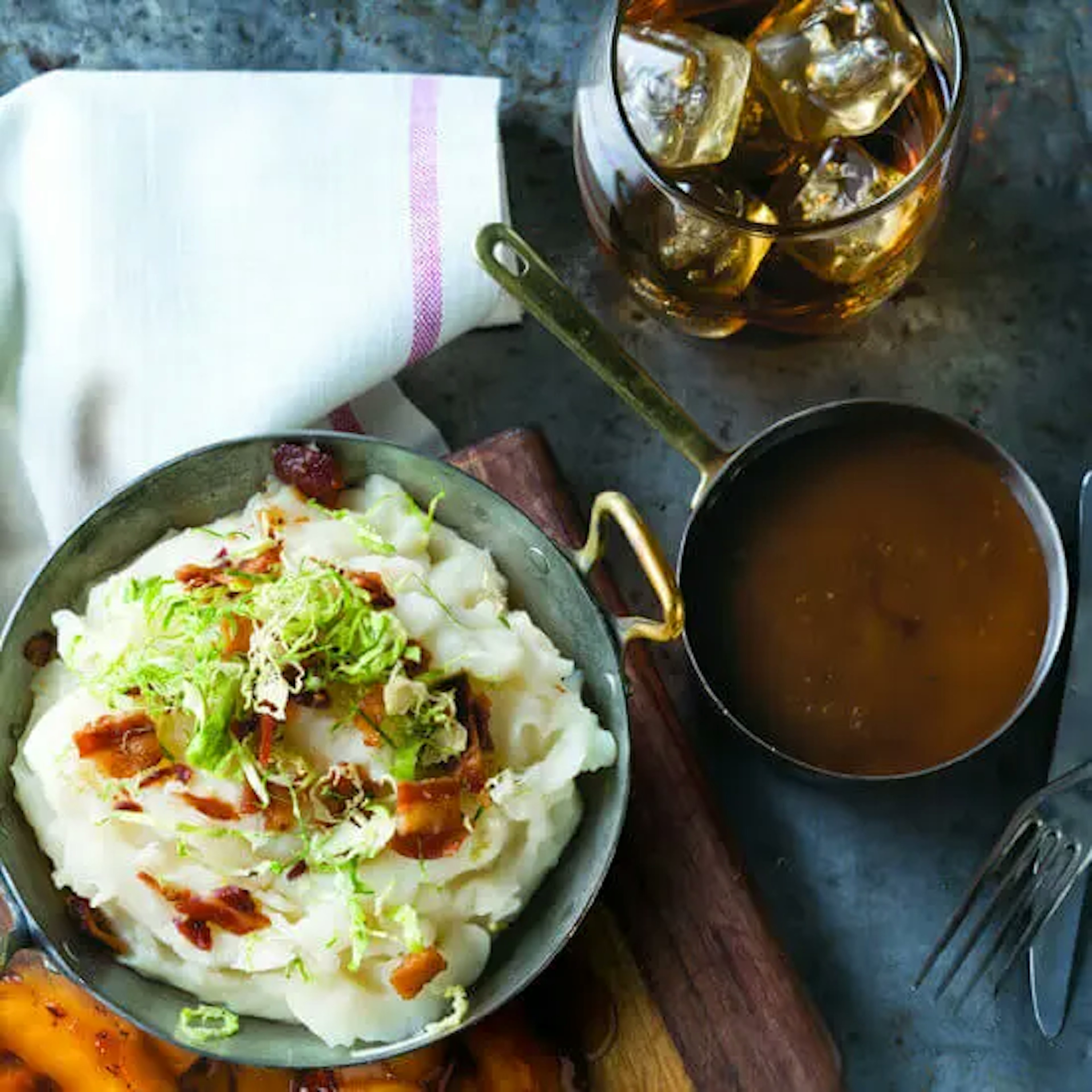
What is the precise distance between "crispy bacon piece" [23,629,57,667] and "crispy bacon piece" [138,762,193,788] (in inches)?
8.2

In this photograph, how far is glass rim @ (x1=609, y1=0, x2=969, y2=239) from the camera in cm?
155

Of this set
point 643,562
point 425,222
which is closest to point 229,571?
point 643,562

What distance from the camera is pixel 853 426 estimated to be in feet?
5.75

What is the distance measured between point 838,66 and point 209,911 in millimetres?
951

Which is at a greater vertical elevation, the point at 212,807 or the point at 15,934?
the point at 212,807

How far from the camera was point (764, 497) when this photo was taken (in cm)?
174

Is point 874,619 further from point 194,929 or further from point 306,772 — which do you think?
point 194,929

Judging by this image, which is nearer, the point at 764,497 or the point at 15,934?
the point at 15,934

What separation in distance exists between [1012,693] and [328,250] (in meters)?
0.82

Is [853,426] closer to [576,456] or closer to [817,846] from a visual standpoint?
[576,456]

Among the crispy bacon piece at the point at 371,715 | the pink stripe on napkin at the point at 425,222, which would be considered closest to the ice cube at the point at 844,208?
the pink stripe on napkin at the point at 425,222

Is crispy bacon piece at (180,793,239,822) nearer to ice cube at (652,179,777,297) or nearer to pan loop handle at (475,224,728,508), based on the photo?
pan loop handle at (475,224,728,508)

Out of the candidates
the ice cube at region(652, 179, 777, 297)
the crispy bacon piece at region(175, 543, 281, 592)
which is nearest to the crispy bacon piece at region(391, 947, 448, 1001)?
the crispy bacon piece at region(175, 543, 281, 592)

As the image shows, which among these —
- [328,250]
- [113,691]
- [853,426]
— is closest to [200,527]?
[113,691]
